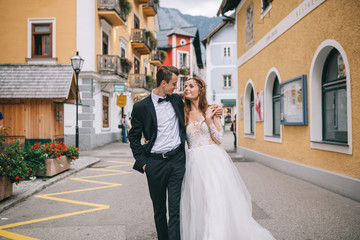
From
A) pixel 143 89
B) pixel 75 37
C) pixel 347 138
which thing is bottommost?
pixel 347 138

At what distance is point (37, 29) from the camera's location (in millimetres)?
17828

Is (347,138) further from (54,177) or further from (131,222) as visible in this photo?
(54,177)

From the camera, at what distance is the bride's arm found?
343 centimetres

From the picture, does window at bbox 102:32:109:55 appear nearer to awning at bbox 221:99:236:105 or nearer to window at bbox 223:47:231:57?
awning at bbox 221:99:236:105

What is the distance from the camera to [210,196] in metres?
3.39

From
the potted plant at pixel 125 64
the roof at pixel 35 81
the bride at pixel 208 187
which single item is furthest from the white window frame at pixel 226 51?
the bride at pixel 208 187

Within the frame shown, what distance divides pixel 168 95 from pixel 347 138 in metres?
4.81

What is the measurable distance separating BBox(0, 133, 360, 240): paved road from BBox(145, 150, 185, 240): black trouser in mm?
967

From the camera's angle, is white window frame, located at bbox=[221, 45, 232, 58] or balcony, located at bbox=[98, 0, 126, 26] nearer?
balcony, located at bbox=[98, 0, 126, 26]

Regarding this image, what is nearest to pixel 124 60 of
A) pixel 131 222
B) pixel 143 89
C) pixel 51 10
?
pixel 51 10

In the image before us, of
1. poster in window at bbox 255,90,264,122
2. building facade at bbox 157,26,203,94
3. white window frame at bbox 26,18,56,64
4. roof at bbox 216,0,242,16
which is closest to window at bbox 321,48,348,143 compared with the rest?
poster in window at bbox 255,90,264,122

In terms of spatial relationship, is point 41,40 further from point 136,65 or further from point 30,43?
point 136,65

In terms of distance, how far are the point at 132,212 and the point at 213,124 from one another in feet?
8.78

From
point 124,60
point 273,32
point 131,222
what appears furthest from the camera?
point 124,60
